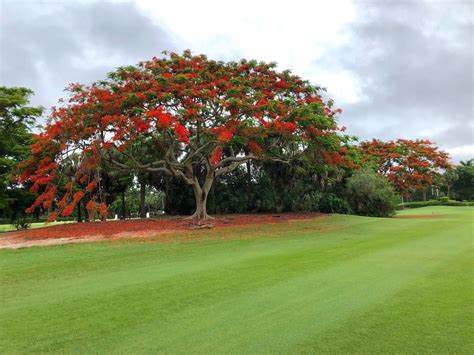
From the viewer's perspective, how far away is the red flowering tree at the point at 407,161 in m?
38.0

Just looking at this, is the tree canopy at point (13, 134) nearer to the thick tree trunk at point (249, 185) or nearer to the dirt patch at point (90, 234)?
the dirt patch at point (90, 234)

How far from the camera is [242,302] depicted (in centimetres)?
527

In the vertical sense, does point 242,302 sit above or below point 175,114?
below

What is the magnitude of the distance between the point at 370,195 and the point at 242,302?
2340 centimetres

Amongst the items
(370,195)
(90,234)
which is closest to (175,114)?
(90,234)

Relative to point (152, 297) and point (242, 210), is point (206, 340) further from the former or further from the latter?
point (242, 210)

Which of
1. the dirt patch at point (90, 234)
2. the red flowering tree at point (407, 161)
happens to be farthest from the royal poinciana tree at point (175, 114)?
the red flowering tree at point (407, 161)

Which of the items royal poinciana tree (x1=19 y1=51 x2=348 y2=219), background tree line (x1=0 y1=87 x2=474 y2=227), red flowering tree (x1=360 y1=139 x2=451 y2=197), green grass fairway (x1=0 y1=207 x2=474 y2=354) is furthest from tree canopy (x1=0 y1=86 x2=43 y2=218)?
red flowering tree (x1=360 y1=139 x2=451 y2=197)

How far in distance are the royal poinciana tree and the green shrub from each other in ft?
24.7

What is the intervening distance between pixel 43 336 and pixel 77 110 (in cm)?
1380

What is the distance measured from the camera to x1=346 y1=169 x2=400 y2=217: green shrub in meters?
26.2

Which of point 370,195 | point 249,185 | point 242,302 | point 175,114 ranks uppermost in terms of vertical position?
point 175,114

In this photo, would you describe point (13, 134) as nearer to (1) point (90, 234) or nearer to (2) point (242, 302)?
(1) point (90, 234)

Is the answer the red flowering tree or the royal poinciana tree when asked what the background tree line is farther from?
the red flowering tree
